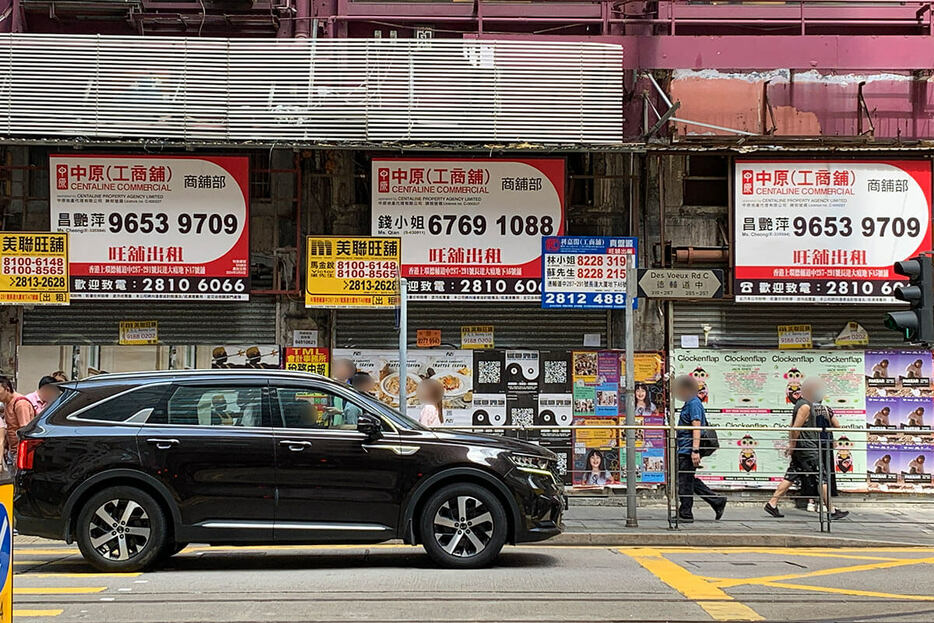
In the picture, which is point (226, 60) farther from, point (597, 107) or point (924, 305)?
point (924, 305)

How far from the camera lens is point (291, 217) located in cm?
1586

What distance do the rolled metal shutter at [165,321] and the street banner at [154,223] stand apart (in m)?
0.48

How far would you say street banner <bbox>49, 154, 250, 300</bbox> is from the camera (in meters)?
15.1

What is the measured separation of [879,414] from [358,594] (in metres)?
10.2

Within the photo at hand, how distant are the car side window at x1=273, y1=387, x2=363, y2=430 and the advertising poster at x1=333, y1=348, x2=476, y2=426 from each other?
611 centimetres

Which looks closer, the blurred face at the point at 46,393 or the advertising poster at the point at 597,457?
the blurred face at the point at 46,393

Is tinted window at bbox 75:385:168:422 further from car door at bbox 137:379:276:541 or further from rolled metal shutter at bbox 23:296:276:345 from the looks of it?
rolled metal shutter at bbox 23:296:276:345

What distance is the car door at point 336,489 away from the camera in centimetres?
916

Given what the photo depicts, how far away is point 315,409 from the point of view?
9.43 m

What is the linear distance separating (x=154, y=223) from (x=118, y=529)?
696 centimetres

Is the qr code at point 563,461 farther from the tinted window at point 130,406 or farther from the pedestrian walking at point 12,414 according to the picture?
the pedestrian walking at point 12,414

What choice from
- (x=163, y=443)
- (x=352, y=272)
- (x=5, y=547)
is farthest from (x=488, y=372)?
(x=5, y=547)

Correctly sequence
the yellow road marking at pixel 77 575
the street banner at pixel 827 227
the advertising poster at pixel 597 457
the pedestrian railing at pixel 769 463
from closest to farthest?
the yellow road marking at pixel 77 575 → the pedestrian railing at pixel 769 463 → the advertising poster at pixel 597 457 → the street banner at pixel 827 227

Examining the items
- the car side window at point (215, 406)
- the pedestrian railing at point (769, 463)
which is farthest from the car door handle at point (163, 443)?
the pedestrian railing at point (769, 463)
